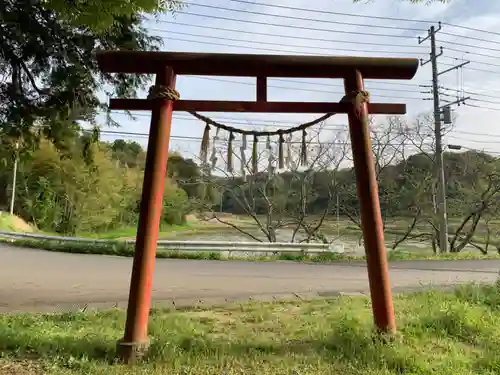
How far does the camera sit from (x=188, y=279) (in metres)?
9.20

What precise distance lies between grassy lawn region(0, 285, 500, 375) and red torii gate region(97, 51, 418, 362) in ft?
1.30

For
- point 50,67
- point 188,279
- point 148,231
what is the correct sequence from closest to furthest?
1. point 148,231
2. point 50,67
3. point 188,279

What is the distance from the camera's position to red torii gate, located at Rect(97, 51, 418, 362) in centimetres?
384

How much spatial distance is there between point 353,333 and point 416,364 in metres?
0.78

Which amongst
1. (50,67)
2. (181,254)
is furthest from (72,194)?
(50,67)

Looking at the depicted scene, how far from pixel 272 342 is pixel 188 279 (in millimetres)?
5316

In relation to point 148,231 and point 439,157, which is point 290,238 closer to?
point 439,157

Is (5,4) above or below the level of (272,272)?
above

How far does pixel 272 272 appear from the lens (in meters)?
10.5

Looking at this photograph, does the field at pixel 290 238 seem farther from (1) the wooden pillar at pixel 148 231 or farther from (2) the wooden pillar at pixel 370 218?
(1) the wooden pillar at pixel 148 231

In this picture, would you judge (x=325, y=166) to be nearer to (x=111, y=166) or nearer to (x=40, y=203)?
(x=111, y=166)

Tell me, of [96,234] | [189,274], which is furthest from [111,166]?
[189,274]

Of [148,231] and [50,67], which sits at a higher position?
[50,67]

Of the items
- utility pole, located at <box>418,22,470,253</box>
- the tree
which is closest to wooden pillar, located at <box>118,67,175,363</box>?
the tree
